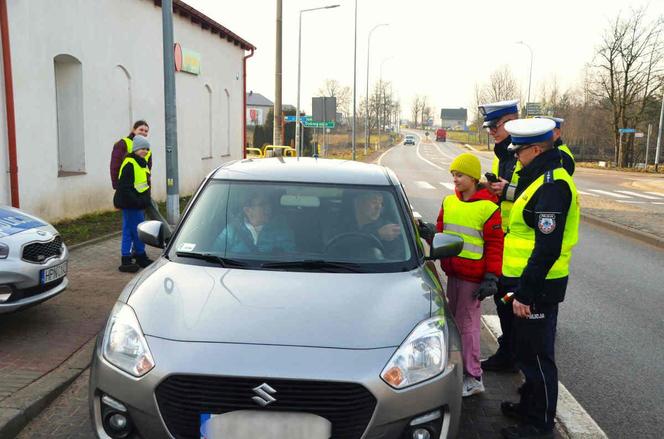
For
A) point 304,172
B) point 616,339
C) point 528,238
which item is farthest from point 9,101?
point 616,339

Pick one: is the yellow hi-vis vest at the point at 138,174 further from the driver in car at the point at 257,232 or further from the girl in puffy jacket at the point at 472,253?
the girl in puffy jacket at the point at 472,253

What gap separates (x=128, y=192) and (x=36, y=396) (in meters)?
3.86

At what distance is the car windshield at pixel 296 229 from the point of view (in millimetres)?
3504

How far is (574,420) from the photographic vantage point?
3.83 meters

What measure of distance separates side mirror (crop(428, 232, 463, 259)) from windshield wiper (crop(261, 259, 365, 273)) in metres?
0.56

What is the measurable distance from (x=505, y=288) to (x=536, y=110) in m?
48.2

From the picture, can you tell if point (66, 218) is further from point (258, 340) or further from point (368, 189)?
point (258, 340)

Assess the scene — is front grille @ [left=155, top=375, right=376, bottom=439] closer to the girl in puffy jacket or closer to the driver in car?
the driver in car

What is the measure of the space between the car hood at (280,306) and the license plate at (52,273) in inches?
82.2

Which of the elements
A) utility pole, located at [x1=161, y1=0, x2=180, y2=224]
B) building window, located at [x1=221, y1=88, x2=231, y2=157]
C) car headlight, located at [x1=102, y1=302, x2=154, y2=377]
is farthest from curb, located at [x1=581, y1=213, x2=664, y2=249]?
building window, located at [x1=221, y1=88, x2=231, y2=157]

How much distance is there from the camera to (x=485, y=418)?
3.86 metres

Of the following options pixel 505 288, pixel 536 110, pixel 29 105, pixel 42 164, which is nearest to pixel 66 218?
pixel 42 164

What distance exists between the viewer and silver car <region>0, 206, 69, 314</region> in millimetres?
4703

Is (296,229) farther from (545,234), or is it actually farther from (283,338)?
(545,234)
